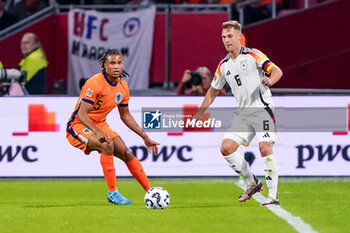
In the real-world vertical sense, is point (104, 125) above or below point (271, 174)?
above

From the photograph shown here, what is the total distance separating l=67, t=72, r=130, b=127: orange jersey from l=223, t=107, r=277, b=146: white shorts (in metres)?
1.25

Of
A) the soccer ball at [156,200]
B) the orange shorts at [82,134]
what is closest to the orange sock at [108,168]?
the orange shorts at [82,134]

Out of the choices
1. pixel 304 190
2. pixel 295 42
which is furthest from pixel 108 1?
pixel 304 190

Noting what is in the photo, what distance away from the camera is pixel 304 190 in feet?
35.9

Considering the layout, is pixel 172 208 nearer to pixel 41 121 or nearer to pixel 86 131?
pixel 86 131

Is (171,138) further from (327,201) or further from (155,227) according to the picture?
(155,227)

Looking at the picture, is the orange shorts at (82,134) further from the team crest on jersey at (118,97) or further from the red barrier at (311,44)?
the red barrier at (311,44)

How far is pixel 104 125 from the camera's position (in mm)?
9609

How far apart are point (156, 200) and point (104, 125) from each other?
126 cm

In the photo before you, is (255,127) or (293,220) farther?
(255,127)

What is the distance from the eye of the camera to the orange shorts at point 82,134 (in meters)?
9.41

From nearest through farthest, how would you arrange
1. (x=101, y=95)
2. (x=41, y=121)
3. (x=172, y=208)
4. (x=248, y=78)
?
(x=172, y=208) → (x=248, y=78) → (x=101, y=95) → (x=41, y=121)

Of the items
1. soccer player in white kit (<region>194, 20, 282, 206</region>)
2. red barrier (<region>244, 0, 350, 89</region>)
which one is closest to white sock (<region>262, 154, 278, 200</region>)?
soccer player in white kit (<region>194, 20, 282, 206</region>)

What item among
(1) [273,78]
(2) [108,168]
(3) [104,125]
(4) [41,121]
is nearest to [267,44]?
(4) [41,121]
